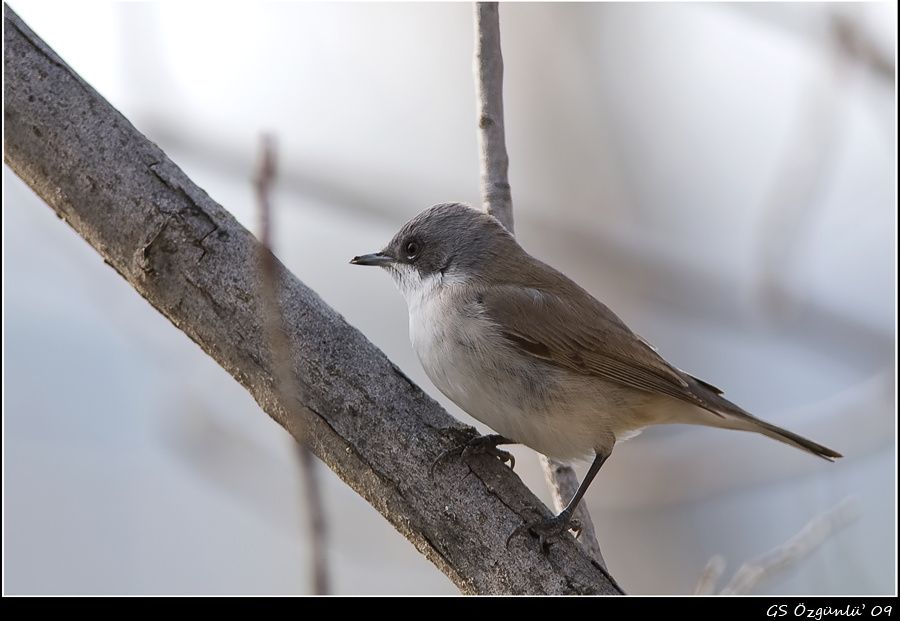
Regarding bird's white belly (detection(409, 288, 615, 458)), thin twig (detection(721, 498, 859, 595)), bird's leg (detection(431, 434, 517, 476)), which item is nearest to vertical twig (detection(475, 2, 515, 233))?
bird's white belly (detection(409, 288, 615, 458))

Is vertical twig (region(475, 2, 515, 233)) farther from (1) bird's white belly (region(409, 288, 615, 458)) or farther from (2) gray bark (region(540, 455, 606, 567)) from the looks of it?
(2) gray bark (region(540, 455, 606, 567))

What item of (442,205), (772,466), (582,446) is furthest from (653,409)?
(442,205)

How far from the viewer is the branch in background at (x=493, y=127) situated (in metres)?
3.40

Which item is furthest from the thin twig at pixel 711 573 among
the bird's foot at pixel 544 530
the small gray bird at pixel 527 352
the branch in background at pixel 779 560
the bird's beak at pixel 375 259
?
the bird's beak at pixel 375 259

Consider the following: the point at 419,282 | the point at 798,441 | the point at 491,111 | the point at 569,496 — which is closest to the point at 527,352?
the point at 569,496

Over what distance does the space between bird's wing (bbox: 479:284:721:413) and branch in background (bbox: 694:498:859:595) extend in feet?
Answer: 3.36

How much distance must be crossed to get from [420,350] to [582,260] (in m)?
2.03

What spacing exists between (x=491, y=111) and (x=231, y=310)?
1389 millimetres

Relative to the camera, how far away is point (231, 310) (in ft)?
8.50

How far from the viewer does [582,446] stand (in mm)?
3258

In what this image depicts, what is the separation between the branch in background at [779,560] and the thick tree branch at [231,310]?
1.24ft

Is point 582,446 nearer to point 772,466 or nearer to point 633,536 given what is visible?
point 772,466

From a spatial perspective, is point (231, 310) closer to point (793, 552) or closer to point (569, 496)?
point (569, 496)

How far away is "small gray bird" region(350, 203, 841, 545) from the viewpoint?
10.5 ft
